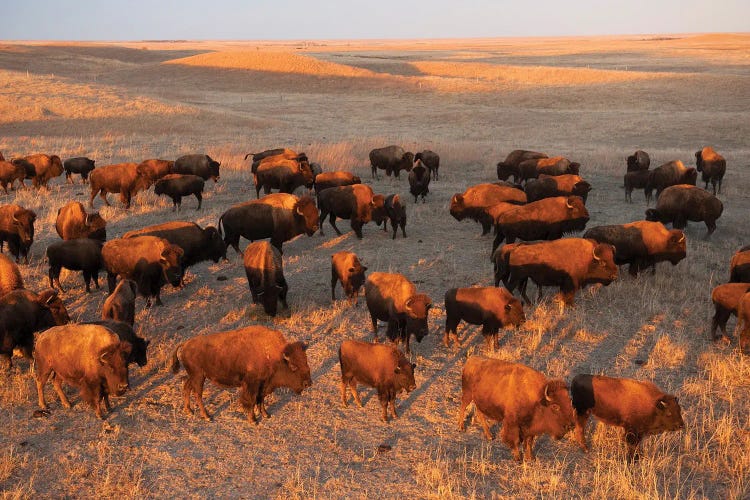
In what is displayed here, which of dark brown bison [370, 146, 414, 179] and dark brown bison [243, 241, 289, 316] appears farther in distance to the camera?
dark brown bison [370, 146, 414, 179]

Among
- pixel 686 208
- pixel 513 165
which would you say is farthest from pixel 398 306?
pixel 513 165

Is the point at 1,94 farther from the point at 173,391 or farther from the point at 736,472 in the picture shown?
the point at 736,472

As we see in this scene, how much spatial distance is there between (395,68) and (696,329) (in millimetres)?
61157

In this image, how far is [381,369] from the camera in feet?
22.6

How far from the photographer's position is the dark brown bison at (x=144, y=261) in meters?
9.97

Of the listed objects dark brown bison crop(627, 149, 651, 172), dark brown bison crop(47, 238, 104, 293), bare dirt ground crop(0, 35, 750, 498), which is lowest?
bare dirt ground crop(0, 35, 750, 498)

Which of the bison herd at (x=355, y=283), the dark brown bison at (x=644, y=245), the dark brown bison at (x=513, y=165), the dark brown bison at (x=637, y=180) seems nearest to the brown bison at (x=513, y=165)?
the dark brown bison at (x=513, y=165)

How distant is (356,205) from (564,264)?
537 cm

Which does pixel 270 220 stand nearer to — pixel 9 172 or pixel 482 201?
pixel 482 201

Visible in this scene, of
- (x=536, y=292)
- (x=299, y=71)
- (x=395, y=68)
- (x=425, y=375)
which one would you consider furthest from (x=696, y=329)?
(x=395, y=68)

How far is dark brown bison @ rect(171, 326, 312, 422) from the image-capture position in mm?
6805

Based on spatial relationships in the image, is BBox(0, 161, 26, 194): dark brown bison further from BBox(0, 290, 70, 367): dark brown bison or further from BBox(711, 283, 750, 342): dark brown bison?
BBox(711, 283, 750, 342): dark brown bison

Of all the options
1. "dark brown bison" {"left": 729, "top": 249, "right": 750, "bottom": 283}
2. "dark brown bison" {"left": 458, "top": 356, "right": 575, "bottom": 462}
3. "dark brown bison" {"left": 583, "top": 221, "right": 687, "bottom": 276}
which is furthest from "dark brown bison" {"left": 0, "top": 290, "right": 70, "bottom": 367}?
"dark brown bison" {"left": 729, "top": 249, "right": 750, "bottom": 283}

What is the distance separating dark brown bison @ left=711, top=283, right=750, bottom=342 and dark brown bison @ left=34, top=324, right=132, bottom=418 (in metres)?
7.50
